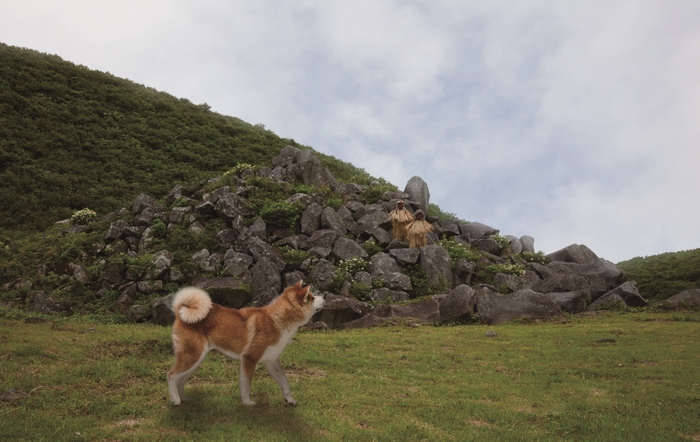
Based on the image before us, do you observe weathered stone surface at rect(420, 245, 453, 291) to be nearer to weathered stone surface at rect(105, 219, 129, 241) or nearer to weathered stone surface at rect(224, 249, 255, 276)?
weathered stone surface at rect(224, 249, 255, 276)

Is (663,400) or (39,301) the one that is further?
(39,301)

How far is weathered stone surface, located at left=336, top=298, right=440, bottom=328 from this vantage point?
66.9 feet

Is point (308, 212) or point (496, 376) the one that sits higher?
point (308, 212)

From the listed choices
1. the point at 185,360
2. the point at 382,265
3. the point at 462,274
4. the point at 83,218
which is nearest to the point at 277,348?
the point at 185,360

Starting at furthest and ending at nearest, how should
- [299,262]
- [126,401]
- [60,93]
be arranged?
[60,93]
[299,262]
[126,401]

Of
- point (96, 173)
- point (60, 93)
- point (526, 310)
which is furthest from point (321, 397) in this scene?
point (60, 93)

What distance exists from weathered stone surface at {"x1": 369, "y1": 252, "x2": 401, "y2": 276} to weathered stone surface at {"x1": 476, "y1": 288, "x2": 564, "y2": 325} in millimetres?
4877

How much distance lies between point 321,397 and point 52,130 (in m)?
43.2

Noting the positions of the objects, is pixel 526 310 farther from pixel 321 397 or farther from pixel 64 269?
pixel 64 269

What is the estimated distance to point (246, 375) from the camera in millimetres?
8211

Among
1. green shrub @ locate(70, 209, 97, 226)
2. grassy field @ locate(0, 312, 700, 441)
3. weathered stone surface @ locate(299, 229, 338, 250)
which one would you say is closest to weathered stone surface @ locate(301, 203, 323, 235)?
weathered stone surface @ locate(299, 229, 338, 250)

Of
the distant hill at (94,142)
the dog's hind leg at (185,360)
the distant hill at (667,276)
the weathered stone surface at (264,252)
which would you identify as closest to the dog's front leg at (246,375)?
the dog's hind leg at (185,360)

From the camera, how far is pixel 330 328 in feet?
66.5

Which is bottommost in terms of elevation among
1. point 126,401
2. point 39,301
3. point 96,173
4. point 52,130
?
point 126,401
